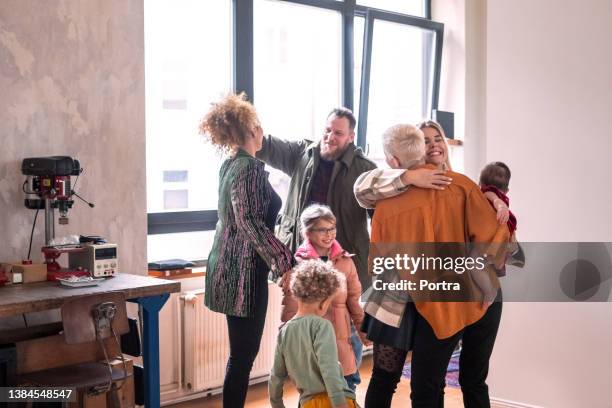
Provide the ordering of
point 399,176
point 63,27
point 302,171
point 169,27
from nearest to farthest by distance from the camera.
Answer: point 399,176
point 63,27
point 302,171
point 169,27

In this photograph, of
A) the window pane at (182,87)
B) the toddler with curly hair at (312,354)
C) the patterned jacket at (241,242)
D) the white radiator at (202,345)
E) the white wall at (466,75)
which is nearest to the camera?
the toddler with curly hair at (312,354)

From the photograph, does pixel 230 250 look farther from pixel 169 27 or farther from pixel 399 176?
pixel 169 27

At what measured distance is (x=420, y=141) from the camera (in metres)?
2.45

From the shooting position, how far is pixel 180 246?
170 inches

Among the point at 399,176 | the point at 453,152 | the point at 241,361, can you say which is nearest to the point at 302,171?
the point at 241,361

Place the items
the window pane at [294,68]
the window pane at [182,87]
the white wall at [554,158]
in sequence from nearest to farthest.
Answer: the white wall at [554,158]
the window pane at [182,87]
the window pane at [294,68]

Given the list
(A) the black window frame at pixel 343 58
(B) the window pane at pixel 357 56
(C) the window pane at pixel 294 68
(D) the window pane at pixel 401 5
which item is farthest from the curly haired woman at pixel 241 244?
(D) the window pane at pixel 401 5

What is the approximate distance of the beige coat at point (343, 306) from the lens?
3.10 m

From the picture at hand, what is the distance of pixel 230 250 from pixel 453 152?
10.3 ft

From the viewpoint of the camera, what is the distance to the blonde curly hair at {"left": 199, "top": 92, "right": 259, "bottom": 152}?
3.04m

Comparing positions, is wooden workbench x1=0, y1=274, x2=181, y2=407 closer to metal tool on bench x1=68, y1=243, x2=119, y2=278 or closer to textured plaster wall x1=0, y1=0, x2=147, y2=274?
metal tool on bench x1=68, y1=243, x2=119, y2=278

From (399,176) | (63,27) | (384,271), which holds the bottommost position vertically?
(384,271)

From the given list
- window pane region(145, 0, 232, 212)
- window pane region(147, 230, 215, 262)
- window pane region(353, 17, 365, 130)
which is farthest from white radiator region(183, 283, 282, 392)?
window pane region(353, 17, 365, 130)

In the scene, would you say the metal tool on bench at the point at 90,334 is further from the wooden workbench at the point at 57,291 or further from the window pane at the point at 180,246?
the window pane at the point at 180,246
